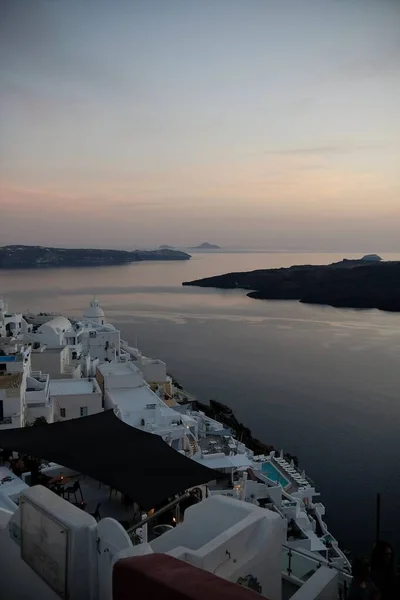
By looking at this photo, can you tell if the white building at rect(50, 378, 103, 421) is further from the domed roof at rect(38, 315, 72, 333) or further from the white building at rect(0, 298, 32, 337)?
the white building at rect(0, 298, 32, 337)

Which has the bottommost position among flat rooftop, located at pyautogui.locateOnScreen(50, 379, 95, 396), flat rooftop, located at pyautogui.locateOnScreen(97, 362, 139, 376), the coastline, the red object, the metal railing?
the coastline

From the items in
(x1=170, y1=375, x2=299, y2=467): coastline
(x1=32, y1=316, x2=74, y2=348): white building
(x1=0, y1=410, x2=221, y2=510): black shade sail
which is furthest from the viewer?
(x1=32, y1=316, x2=74, y2=348): white building

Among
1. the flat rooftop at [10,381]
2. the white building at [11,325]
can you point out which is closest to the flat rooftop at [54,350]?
the white building at [11,325]

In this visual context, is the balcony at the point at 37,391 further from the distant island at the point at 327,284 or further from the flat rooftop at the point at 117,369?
the distant island at the point at 327,284

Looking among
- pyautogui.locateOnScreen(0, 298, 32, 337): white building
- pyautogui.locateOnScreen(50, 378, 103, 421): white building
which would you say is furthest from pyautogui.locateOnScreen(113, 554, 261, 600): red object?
pyautogui.locateOnScreen(0, 298, 32, 337): white building

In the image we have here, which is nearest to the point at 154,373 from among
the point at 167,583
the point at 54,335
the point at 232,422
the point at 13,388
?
the point at 232,422

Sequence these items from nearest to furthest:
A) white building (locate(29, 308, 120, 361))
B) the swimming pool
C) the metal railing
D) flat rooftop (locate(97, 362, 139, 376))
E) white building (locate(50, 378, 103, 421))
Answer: the metal railing, the swimming pool, white building (locate(50, 378, 103, 421)), flat rooftop (locate(97, 362, 139, 376)), white building (locate(29, 308, 120, 361))

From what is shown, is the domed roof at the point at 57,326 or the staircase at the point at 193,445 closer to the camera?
the staircase at the point at 193,445

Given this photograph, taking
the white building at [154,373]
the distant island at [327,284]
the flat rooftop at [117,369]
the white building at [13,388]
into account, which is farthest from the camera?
the distant island at [327,284]
